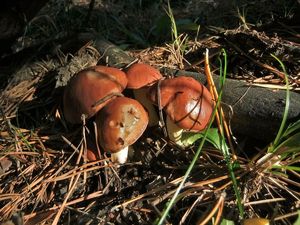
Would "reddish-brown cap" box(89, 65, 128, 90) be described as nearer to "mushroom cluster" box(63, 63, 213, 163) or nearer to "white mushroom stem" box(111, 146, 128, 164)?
"mushroom cluster" box(63, 63, 213, 163)

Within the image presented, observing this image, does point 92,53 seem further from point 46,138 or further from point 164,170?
point 164,170

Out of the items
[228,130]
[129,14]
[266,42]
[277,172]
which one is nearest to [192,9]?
[129,14]

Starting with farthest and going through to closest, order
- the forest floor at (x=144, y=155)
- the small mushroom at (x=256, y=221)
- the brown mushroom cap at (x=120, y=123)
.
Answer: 1. the brown mushroom cap at (x=120, y=123)
2. the forest floor at (x=144, y=155)
3. the small mushroom at (x=256, y=221)

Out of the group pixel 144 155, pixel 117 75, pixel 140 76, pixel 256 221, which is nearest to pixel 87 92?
pixel 117 75

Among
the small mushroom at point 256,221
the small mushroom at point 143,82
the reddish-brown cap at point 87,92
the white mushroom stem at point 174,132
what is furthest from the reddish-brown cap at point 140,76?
the small mushroom at point 256,221

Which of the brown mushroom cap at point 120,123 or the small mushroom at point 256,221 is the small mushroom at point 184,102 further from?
the small mushroom at point 256,221

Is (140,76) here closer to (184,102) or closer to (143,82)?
(143,82)
